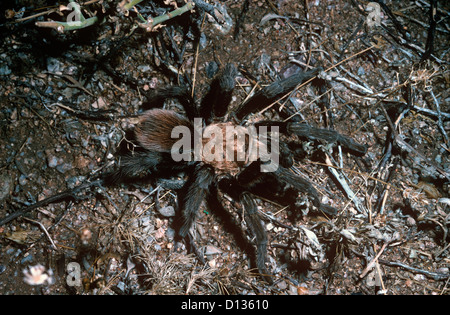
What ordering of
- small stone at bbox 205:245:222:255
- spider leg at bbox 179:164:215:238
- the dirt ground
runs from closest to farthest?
spider leg at bbox 179:164:215:238 < the dirt ground < small stone at bbox 205:245:222:255

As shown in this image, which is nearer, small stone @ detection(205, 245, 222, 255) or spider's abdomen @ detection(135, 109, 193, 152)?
spider's abdomen @ detection(135, 109, 193, 152)

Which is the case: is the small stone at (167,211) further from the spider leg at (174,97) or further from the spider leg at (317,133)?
the spider leg at (317,133)

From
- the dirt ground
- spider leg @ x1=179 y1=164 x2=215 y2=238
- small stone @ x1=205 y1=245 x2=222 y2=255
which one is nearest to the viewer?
spider leg @ x1=179 y1=164 x2=215 y2=238

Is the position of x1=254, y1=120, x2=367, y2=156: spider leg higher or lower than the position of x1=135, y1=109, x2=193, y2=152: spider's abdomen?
lower

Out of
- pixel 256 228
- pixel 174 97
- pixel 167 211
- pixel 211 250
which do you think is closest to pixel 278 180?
pixel 256 228

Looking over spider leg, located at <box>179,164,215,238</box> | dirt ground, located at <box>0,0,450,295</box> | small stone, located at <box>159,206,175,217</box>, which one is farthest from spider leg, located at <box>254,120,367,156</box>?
small stone, located at <box>159,206,175,217</box>

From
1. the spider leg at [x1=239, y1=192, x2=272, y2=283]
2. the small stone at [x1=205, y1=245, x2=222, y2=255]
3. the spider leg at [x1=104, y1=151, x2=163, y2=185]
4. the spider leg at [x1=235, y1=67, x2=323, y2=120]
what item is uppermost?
the spider leg at [x1=235, y1=67, x2=323, y2=120]

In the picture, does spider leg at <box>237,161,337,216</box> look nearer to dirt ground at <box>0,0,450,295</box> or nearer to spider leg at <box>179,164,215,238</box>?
dirt ground at <box>0,0,450,295</box>
